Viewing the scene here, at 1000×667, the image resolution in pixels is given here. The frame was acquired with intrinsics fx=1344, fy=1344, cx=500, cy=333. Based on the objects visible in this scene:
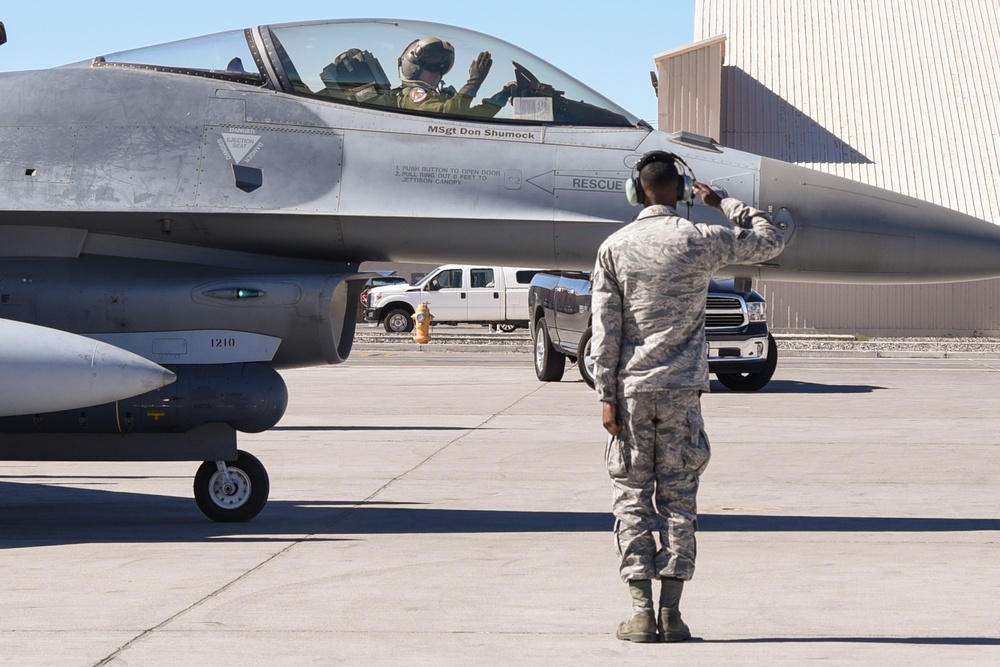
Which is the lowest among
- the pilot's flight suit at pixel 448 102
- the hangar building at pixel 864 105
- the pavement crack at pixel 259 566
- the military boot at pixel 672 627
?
the pavement crack at pixel 259 566

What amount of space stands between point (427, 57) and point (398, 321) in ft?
90.3

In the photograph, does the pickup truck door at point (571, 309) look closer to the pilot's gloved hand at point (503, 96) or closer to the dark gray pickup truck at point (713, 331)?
the dark gray pickup truck at point (713, 331)

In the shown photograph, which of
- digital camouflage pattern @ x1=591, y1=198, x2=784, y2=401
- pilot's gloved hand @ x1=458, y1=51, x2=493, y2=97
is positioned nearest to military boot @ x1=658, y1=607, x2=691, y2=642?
digital camouflage pattern @ x1=591, y1=198, x2=784, y2=401

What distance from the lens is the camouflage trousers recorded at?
5754 mm

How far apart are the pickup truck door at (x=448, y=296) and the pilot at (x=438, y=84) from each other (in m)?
25.7

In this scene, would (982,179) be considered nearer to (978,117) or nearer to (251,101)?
(978,117)

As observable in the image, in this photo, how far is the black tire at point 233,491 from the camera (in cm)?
890

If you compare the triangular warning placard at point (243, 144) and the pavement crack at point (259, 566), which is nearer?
the pavement crack at point (259, 566)

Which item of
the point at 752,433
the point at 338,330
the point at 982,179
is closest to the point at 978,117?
the point at 982,179

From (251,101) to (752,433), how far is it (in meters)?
7.28

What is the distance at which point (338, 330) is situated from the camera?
909cm

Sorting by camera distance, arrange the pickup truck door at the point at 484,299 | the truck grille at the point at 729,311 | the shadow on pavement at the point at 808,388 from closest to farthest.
→ the truck grille at the point at 729,311 → the shadow on pavement at the point at 808,388 → the pickup truck door at the point at 484,299

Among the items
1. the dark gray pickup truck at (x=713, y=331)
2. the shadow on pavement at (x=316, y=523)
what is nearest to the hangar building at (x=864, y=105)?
the dark gray pickup truck at (x=713, y=331)

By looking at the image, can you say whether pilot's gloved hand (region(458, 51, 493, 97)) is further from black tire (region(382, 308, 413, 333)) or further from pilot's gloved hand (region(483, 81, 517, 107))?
black tire (region(382, 308, 413, 333))
